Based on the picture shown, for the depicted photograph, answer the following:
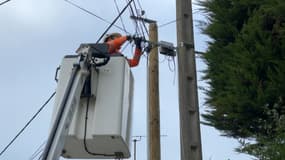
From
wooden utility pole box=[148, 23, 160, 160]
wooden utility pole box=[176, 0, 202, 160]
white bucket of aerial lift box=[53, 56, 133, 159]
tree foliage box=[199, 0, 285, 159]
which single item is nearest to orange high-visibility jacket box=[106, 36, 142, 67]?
white bucket of aerial lift box=[53, 56, 133, 159]

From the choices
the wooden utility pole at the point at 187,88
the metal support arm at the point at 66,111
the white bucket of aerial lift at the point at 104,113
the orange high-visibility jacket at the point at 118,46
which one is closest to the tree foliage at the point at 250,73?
the wooden utility pole at the point at 187,88

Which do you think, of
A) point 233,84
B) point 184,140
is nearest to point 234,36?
point 233,84

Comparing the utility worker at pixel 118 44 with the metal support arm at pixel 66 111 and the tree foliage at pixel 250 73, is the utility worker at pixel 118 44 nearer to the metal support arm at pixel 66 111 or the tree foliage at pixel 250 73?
the metal support arm at pixel 66 111

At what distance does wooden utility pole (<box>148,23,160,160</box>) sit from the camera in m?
8.86

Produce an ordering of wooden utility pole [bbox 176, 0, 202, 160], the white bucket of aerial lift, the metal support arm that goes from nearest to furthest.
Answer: the metal support arm → the white bucket of aerial lift → wooden utility pole [bbox 176, 0, 202, 160]

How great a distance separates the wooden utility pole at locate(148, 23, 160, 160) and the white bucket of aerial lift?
17.7 ft

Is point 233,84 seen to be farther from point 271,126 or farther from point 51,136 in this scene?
point 51,136

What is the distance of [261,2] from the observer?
314 inches

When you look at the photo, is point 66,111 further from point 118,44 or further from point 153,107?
point 153,107

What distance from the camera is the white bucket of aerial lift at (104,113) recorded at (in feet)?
10.3

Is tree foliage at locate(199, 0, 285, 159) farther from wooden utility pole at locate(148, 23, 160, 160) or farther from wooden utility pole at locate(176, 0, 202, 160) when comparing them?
wooden utility pole at locate(148, 23, 160, 160)

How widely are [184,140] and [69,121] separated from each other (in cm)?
324

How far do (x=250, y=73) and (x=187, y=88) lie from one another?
140cm

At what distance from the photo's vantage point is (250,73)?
7457 mm
